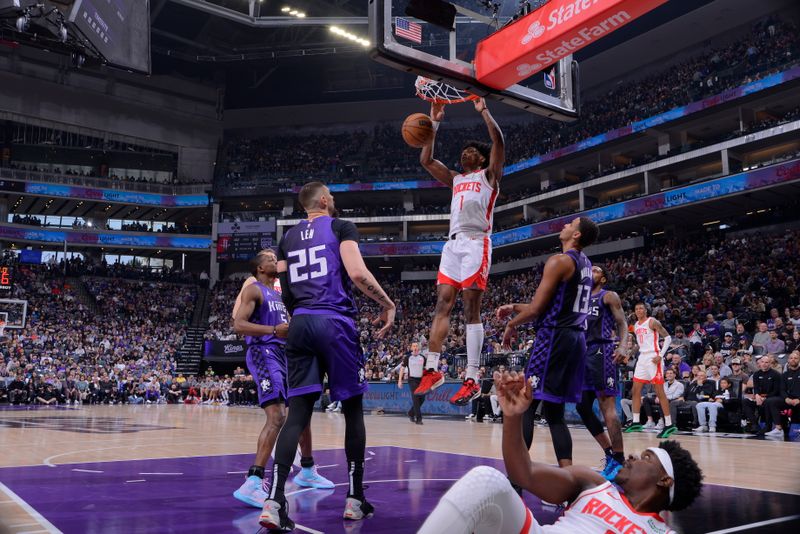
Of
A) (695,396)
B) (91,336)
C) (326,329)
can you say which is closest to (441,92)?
(326,329)

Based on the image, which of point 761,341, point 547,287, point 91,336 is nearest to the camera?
point 547,287

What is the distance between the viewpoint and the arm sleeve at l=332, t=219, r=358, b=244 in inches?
178

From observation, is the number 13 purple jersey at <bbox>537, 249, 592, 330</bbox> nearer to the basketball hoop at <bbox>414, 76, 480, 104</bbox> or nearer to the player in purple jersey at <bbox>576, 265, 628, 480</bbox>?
the player in purple jersey at <bbox>576, 265, 628, 480</bbox>

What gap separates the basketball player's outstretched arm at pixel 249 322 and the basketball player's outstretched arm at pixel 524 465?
2394mm

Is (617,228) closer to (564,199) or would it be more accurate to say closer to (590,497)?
(564,199)

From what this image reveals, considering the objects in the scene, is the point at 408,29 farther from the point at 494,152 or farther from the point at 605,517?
the point at 605,517

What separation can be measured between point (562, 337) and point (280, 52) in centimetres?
3921

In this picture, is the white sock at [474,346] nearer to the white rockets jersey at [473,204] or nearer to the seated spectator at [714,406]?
the white rockets jersey at [473,204]

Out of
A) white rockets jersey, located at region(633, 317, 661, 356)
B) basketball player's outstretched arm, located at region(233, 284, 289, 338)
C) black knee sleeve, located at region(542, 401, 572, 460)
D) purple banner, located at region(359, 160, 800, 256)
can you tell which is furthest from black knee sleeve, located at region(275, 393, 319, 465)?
purple banner, located at region(359, 160, 800, 256)

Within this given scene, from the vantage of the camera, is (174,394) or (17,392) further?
(174,394)

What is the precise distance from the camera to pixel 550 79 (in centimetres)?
702

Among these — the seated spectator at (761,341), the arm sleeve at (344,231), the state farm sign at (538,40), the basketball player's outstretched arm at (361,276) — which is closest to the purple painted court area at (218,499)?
the basketball player's outstretched arm at (361,276)

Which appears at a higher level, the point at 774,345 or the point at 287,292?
the point at 287,292

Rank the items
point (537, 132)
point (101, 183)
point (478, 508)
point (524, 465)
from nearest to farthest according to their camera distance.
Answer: point (478, 508) < point (524, 465) < point (537, 132) < point (101, 183)
